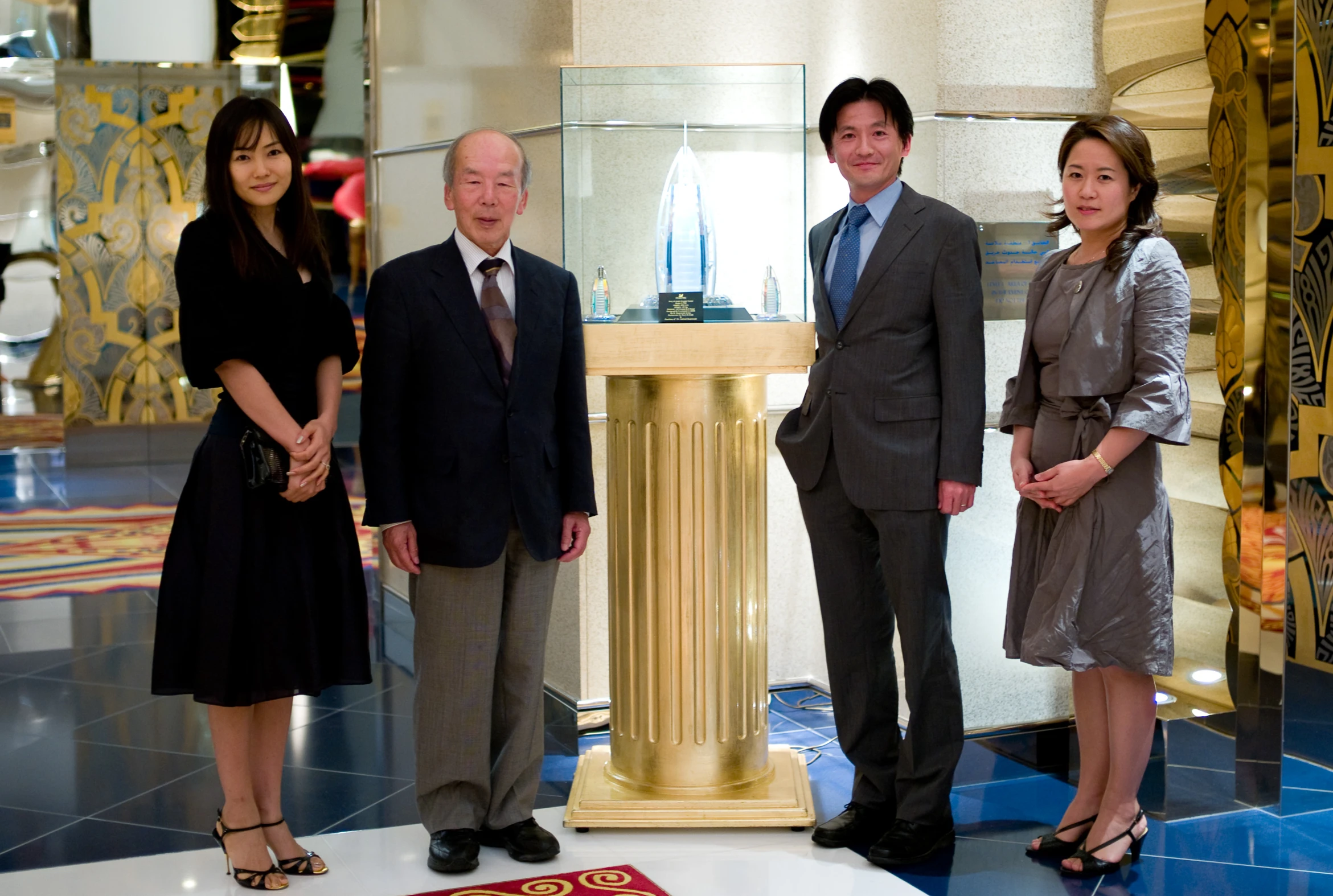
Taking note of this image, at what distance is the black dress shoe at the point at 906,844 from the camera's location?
10.3 feet

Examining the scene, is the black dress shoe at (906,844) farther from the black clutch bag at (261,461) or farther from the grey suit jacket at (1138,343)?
the black clutch bag at (261,461)

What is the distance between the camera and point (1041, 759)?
3.94 m

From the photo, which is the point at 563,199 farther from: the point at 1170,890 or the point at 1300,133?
the point at 1300,133

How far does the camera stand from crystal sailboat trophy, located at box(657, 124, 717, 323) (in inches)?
135

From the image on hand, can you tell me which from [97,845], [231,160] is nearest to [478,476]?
[231,160]

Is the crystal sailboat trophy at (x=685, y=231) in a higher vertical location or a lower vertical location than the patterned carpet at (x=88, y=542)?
higher

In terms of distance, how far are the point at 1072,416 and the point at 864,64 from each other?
1654 millimetres

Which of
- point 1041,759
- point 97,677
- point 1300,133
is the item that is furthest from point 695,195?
point 97,677

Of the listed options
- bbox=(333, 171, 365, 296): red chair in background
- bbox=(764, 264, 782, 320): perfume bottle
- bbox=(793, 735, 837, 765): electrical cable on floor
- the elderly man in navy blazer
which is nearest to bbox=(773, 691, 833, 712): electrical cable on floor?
bbox=(793, 735, 837, 765): electrical cable on floor

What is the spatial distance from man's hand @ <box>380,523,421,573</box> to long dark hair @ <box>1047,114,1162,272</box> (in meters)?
1.75

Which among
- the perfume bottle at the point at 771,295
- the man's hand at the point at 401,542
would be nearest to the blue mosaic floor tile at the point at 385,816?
the man's hand at the point at 401,542

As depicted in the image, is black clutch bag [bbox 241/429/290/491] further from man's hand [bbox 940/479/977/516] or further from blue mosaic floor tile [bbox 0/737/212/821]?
man's hand [bbox 940/479/977/516]

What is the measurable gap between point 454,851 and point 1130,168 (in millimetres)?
2253

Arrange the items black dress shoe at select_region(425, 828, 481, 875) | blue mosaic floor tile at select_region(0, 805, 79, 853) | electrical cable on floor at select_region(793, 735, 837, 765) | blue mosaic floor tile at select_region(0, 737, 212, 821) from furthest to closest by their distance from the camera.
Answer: electrical cable on floor at select_region(793, 735, 837, 765) < blue mosaic floor tile at select_region(0, 737, 212, 821) < blue mosaic floor tile at select_region(0, 805, 79, 853) < black dress shoe at select_region(425, 828, 481, 875)
